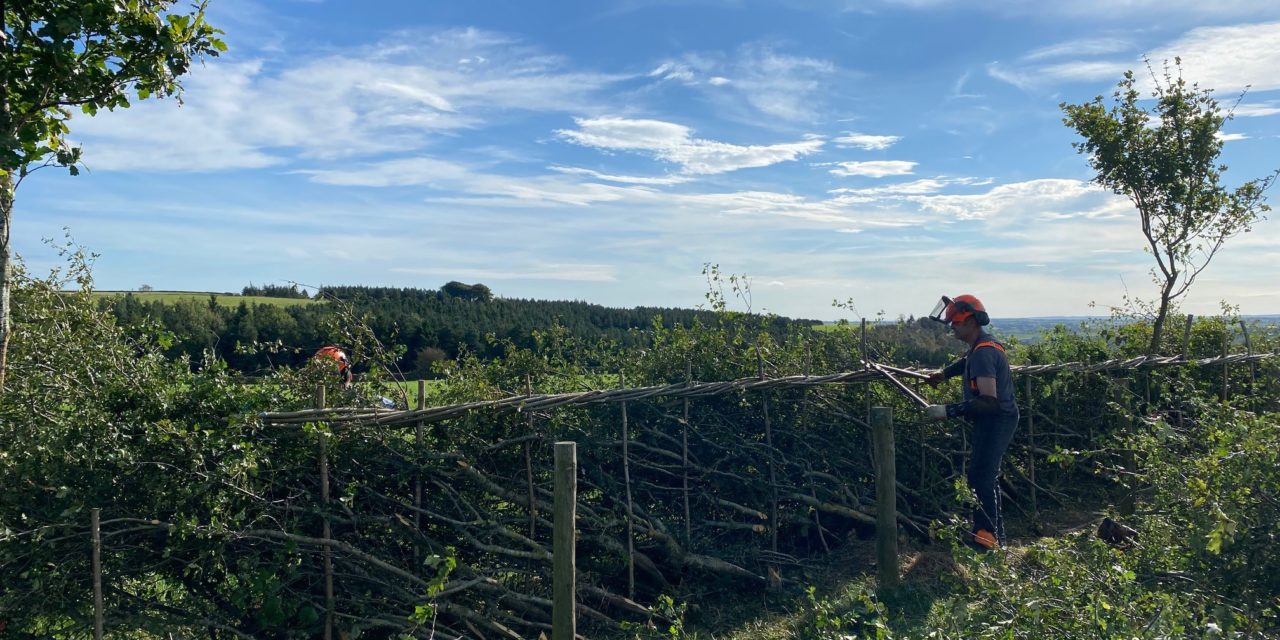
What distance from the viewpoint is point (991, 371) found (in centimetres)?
566

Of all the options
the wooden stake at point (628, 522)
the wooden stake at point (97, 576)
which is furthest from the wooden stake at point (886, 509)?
the wooden stake at point (97, 576)

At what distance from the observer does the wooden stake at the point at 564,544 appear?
4020mm

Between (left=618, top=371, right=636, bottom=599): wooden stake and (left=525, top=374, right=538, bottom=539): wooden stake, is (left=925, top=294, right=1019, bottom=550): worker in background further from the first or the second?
(left=525, top=374, right=538, bottom=539): wooden stake

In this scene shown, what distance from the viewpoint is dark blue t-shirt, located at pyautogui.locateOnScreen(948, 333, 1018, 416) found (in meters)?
5.68

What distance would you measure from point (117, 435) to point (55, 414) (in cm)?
50

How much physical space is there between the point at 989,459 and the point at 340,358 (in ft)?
15.6

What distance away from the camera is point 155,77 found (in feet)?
13.0

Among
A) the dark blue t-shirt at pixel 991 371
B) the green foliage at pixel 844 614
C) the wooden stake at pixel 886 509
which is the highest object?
the dark blue t-shirt at pixel 991 371

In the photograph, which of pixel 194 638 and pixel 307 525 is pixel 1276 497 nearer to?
pixel 307 525

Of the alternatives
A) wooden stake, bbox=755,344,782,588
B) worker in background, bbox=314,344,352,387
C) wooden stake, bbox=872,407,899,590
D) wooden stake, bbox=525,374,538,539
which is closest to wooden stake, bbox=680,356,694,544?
wooden stake, bbox=755,344,782,588

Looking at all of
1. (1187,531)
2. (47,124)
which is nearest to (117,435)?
(47,124)

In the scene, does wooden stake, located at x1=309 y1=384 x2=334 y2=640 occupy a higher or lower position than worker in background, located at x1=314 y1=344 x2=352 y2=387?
lower

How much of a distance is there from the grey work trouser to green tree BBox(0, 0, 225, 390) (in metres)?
5.63

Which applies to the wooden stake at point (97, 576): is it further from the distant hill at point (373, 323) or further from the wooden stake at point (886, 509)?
the wooden stake at point (886, 509)
